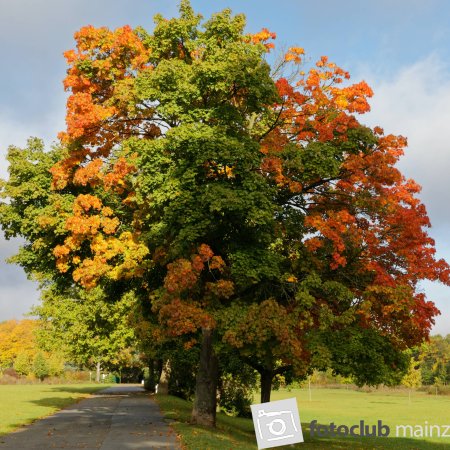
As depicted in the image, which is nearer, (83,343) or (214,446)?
(214,446)

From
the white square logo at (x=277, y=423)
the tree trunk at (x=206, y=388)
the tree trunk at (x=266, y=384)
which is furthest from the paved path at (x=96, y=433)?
the white square logo at (x=277, y=423)

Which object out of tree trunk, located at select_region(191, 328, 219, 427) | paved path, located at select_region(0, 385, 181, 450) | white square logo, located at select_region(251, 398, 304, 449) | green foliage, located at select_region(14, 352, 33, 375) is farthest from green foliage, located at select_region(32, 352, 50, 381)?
white square logo, located at select_region(251, 398, 304, 449)

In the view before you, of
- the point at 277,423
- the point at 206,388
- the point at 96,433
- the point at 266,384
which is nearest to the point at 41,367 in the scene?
the point at 266,384

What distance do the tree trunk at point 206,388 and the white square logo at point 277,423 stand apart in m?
12.1

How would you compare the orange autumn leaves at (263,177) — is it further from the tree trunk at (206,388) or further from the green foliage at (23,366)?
the green foliage at (23,366)

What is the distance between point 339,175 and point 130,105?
23.8ft

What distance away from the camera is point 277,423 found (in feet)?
21.0

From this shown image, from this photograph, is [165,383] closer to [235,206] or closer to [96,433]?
[96,433]

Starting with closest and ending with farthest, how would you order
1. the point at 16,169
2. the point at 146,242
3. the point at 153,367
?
the point at 146,242 → the point at 16,169 → the point at 153,367

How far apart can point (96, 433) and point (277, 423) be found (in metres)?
11.8

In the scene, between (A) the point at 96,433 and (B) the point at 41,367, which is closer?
(A) the point at 96,433

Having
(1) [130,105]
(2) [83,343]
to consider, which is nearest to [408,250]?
(1) [130,105]

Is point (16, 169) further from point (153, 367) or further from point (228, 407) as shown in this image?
point (153, 367)

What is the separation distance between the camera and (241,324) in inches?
632
